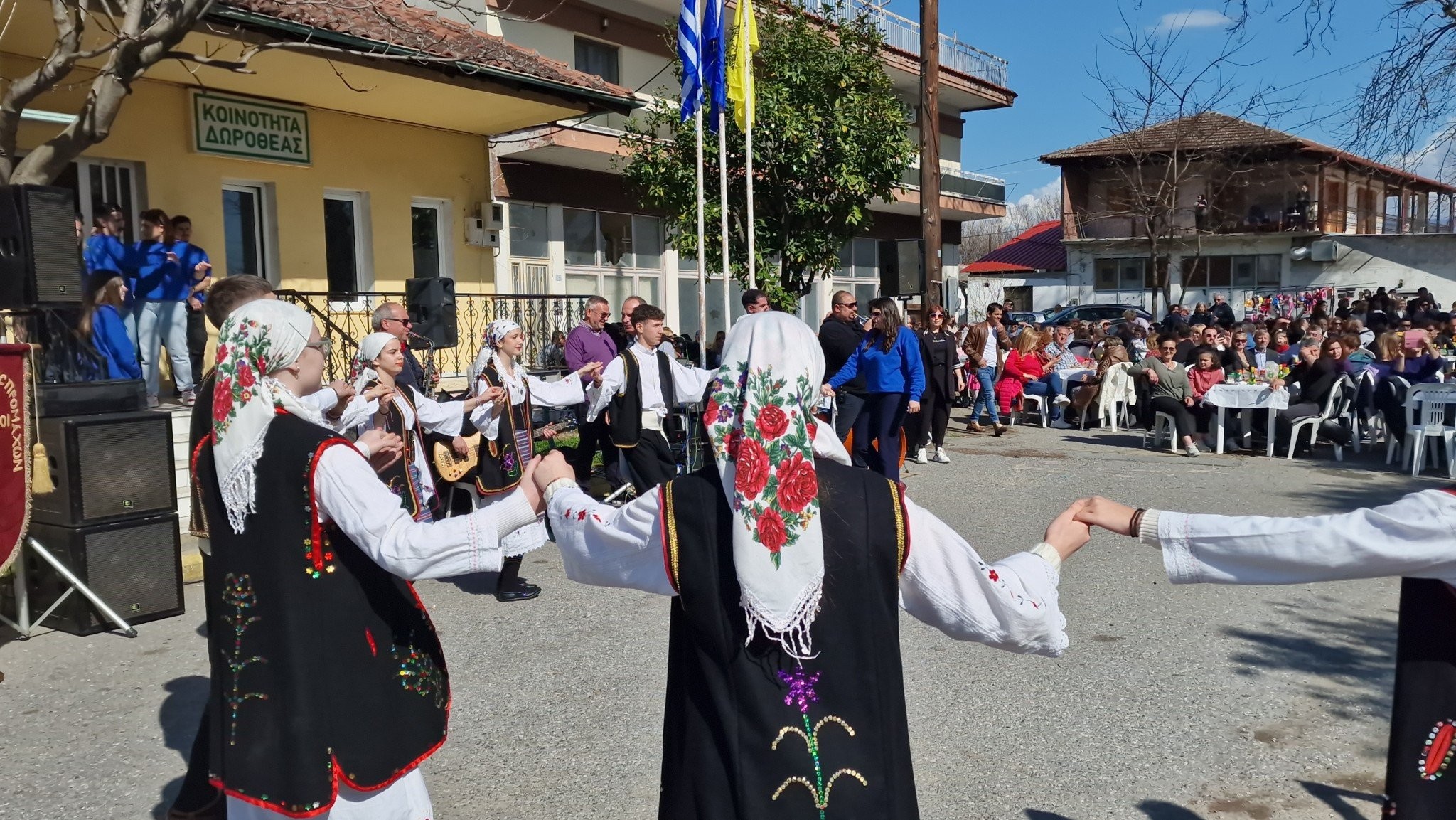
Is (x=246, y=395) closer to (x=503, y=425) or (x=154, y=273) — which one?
(x=503, y=425)

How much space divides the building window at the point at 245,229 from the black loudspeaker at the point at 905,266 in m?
8.01

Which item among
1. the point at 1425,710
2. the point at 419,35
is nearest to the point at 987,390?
the point at 419,35

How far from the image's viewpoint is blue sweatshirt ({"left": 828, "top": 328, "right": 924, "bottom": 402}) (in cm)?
1058

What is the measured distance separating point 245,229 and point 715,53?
5.80 m

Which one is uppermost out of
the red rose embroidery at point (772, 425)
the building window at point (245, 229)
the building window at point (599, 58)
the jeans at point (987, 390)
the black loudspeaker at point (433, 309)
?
the building window at point (599, 58)

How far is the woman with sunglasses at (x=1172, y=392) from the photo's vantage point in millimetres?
13542

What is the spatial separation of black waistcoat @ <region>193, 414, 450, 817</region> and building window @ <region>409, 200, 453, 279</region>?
12774 mm

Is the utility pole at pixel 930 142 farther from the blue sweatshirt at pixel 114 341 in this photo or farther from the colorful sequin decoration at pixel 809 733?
the colorful sequin decoration at pixel 809 733

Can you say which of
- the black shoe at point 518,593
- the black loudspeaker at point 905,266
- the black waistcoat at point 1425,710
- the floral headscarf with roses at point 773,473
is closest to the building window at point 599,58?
the black loudspeaker at point 905,266

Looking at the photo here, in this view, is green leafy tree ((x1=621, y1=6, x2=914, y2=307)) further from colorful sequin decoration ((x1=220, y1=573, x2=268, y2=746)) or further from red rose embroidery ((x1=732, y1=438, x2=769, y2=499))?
red rose embroidery ((x1=732, y1=438, x2=769, y2=499))

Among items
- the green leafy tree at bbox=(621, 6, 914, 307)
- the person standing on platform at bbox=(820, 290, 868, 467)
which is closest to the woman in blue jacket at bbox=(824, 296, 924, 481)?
the person standing on platform at bbox=(820, 290, 868, 467)

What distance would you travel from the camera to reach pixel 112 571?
6.64 meters

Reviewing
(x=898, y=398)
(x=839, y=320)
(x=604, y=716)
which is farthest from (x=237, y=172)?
(x=604, y=716)

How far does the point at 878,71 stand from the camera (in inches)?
624
